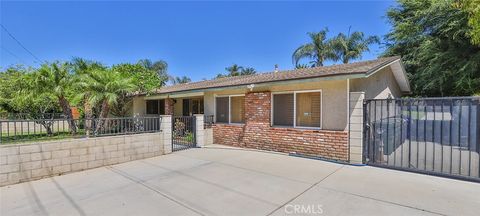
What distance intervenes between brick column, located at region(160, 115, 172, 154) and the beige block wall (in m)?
6.28

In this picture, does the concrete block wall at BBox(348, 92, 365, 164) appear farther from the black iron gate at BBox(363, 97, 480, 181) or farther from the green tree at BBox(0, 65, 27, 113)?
the green tree at BBox(0, 65, 27, 113)

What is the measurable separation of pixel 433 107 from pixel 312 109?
3.22 metres

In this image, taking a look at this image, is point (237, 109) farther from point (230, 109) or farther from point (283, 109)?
point (283, 109)

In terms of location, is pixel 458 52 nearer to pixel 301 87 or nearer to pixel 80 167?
pixel 301 87

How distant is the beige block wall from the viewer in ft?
24.9

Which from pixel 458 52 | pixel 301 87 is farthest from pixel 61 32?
pixel 458 52

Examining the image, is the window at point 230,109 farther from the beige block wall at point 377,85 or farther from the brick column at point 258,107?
the beige block wall at point 377,85

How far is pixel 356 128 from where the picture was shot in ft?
22.3

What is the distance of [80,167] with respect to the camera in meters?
6.52

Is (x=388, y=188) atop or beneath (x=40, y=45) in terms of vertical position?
beneath

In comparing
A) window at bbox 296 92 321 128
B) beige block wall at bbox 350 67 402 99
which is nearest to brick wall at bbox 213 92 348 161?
window at bbox 296 92 321 128

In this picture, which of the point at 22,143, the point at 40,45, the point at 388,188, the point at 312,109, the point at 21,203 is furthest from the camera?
the point at 40,45

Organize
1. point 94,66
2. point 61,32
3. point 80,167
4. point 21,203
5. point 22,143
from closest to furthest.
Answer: point 21,203, point 22,143, point 80,167, point 94,66, point 61,32

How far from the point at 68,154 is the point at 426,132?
954 cm
